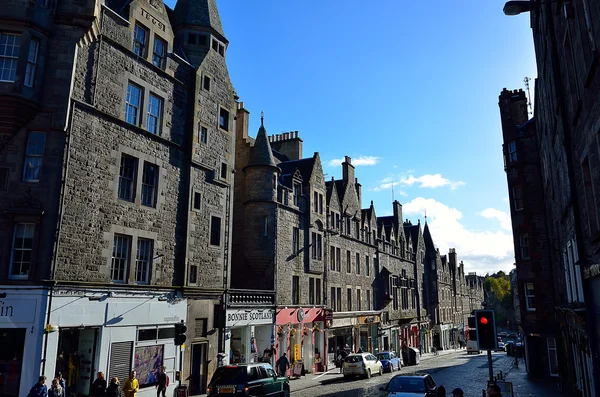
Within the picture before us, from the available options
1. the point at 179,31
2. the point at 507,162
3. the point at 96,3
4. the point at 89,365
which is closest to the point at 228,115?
the point at 179,31

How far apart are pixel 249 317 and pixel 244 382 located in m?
11.2

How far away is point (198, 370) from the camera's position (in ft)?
A: 73.6

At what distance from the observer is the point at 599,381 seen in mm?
11328

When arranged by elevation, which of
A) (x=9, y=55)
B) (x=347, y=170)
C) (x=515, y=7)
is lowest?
(x=515, y=7)

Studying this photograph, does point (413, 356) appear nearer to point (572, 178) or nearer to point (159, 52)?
point (572, 178)

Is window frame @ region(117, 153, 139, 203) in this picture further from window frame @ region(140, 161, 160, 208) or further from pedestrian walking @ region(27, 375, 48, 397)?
pedestrian walking @ region(27, 375, 48, 397)

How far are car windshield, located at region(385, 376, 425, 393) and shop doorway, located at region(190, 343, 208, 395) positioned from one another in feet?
36.5

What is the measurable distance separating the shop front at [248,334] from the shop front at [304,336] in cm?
99

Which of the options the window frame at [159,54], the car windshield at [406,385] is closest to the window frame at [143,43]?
the window frame at [159,54]

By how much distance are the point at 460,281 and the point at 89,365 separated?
85305mm

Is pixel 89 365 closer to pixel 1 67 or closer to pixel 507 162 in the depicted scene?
pixel 1 67

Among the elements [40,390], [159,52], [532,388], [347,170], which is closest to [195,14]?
[159,52]

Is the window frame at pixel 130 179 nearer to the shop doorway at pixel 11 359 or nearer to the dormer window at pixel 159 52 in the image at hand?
the dormer window at pixel 159 52

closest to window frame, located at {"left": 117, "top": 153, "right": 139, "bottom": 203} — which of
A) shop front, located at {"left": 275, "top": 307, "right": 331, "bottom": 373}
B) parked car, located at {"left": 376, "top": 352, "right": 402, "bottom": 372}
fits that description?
shop front, located at {"left": 275, "top": 307, "right": 331, "bottom": 373}
